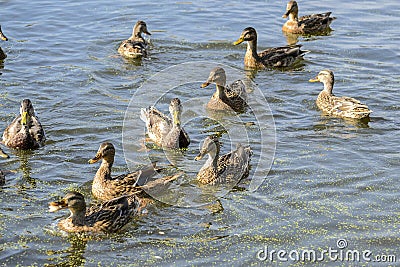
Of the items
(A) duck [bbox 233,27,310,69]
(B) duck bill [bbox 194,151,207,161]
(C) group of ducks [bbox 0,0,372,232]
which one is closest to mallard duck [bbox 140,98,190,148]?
(C) group of ducks [bbox 0,0,372,232]

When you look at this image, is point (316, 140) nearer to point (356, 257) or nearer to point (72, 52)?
point (356, 257)

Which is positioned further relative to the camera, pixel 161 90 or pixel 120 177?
pixel 161 90

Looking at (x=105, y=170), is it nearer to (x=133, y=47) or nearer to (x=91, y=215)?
(x=91, y=215)

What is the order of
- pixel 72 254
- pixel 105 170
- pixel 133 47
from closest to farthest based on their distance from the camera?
pixel 72 254, pixel 105 170, pixel 133 47

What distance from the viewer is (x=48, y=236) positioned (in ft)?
24.4

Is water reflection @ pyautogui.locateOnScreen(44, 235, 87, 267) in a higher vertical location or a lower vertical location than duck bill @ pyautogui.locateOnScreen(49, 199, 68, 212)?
lower

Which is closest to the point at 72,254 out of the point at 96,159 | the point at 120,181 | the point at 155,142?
the point at 120,181

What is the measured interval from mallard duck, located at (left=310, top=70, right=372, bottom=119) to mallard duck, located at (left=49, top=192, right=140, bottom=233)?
449 centimetres

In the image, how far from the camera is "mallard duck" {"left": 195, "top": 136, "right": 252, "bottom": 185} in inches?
347

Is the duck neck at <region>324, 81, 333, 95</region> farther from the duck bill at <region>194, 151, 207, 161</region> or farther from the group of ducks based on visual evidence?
the duck bill at <region>194, 151, 207, 161</region>

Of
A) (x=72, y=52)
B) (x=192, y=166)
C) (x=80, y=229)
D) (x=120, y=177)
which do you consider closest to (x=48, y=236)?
(x=80, y=229)

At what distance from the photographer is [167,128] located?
995cm

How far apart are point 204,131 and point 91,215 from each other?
10.7ft

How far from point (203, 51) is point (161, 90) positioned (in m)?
2.12
